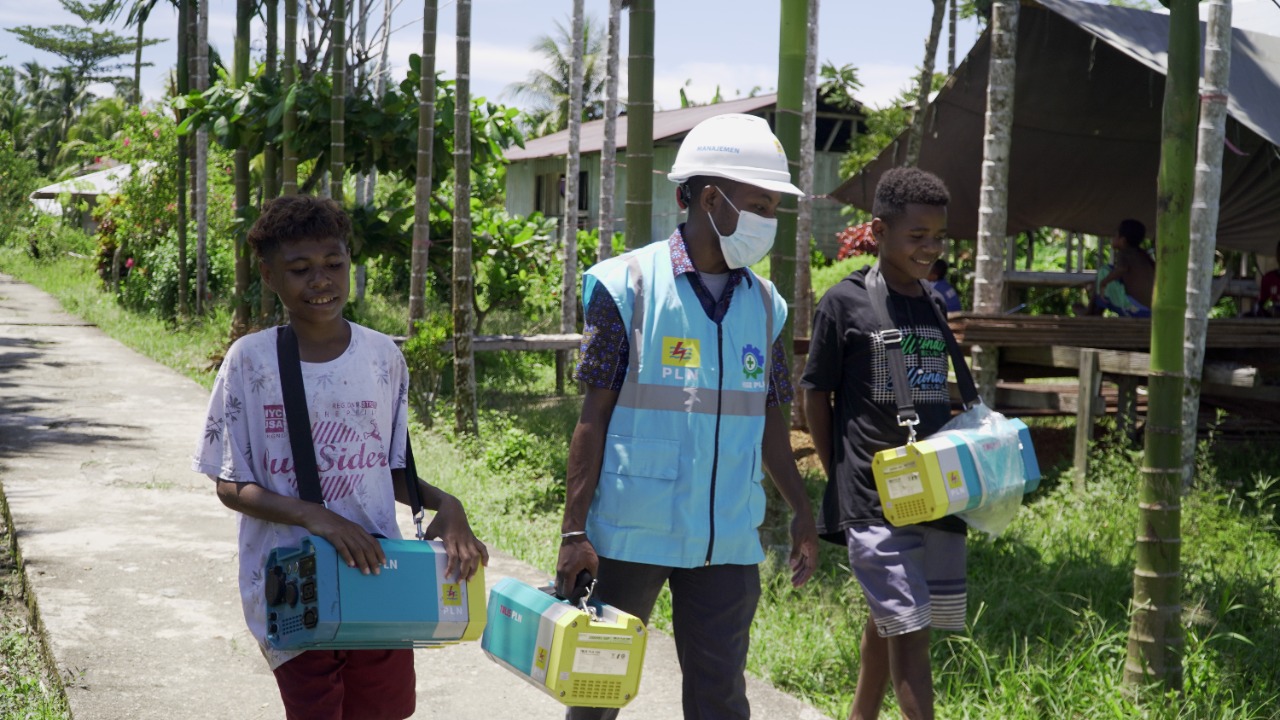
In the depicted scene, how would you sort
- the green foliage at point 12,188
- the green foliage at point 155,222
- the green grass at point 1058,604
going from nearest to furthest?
the green grass at point 1058,604, the green foliage at point 155,222, the green foliage at point 12,188

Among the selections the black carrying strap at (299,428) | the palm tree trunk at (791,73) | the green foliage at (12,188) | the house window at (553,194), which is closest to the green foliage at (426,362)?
the palm tree trunk at (791,73)

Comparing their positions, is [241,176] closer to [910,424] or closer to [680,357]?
[910,424]

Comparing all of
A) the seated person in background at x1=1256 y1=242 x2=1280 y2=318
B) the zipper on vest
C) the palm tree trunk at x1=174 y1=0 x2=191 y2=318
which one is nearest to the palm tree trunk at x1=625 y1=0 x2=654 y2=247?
the zipper on vest

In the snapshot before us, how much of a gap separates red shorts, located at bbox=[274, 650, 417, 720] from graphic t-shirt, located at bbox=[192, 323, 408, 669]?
55 millimetres

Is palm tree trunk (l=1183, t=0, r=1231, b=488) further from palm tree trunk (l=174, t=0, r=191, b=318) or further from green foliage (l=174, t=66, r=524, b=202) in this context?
palm tree trunk (l=174, t=0, r=191, b=318)

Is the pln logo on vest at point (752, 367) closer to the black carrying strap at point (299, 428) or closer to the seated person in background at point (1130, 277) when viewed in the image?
the black carrying strap at point (299, 428)

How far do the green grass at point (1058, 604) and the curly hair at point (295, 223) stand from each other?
8.45 feet

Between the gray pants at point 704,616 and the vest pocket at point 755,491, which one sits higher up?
the vest pocket at point 755,491

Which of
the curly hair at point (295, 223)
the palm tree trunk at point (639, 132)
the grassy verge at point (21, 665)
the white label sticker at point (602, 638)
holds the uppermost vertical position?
the palm tree trunk at point (639, 132)

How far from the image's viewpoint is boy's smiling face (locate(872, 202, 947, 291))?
3650 millimetres

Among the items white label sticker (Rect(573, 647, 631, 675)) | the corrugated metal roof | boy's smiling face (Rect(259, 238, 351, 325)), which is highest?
the corrugated metal roof

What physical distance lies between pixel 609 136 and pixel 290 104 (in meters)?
3.32

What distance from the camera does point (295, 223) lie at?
9.00 ft

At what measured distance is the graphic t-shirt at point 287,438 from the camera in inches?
106
